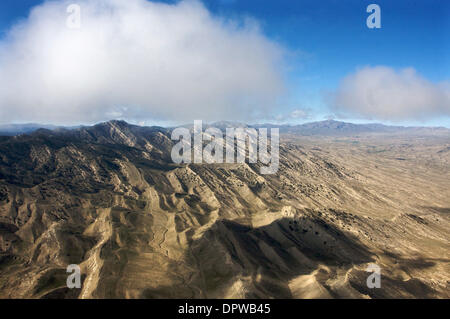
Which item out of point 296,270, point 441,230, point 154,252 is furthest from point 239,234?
point 441,230

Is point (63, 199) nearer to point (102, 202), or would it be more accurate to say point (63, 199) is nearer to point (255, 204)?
point (102, 202)

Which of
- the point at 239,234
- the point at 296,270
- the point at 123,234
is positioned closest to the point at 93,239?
the point at 123,234

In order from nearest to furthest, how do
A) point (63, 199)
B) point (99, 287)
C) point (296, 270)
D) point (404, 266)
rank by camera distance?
1. point (99, 287)
2. point (296, 270)
3. point (404, 266)
4. point (63, 199)

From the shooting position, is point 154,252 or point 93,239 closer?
point 154,252

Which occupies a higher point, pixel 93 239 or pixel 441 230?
pixel 93 239

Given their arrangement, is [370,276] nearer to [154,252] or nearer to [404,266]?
[404,266]

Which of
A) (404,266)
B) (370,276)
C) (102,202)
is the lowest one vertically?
(404,266)
